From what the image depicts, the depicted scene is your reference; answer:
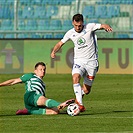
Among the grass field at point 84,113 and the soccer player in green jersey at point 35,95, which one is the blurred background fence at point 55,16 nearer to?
the grass field at point 84,113

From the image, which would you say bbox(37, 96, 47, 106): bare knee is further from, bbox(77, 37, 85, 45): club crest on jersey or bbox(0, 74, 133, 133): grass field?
bbox(77, 37, 85, 45): club crest on jersey

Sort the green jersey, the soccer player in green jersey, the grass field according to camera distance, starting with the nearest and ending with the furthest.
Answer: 1. the grass field
2. the soccer player in green jersey
3. the green jersey

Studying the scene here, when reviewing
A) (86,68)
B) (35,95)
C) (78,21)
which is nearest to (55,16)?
(86,68)

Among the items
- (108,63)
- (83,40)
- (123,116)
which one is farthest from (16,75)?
(123,116)

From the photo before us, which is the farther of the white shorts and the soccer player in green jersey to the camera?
the white shorts

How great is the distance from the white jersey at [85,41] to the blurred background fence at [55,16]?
41.7ft

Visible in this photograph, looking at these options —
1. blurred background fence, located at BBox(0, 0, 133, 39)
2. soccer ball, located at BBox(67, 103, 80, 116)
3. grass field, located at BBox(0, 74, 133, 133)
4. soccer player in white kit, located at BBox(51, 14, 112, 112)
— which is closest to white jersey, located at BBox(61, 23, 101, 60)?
soccer player in white kit, located at BBox(51, 14, 112, 112)

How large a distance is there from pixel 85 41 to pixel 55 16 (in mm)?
14243

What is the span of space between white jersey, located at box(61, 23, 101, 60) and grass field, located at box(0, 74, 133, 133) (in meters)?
1.12

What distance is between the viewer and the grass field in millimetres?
10367

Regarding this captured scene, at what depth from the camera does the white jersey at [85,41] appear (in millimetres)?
13445

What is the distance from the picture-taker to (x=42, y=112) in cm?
1250

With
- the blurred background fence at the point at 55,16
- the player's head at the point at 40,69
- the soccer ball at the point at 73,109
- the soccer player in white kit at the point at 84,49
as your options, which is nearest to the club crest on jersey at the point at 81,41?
the soccer player in white kit at the point at 84,49

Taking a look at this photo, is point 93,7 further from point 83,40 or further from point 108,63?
point 83,40
